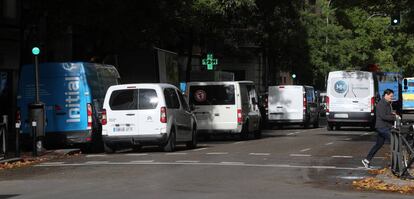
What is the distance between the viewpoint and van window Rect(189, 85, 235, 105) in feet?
80.9

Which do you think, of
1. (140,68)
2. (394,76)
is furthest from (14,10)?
(394,76)

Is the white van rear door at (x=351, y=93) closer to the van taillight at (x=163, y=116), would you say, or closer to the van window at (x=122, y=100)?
the van taillight at (x=163, y=116)

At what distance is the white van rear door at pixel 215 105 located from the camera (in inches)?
970

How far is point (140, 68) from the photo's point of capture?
25.7 m

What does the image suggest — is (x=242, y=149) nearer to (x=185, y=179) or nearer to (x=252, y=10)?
(x=185, y=179)

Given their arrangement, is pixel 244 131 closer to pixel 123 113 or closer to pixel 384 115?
pixel 123 113

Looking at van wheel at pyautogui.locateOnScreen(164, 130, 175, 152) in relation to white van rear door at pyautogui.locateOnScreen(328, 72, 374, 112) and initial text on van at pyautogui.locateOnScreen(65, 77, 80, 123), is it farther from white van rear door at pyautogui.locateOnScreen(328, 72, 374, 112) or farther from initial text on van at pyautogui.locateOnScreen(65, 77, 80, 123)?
white van rear door at pyautogui.locateOnScreen(328, 72, 374, 112)

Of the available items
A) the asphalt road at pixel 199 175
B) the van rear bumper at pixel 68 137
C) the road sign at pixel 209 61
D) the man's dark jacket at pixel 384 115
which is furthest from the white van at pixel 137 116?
the road sign at pixel 209 61

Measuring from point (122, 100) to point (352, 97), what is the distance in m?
16.5

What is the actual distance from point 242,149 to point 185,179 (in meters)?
7.69

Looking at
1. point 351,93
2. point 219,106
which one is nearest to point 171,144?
point 219,106

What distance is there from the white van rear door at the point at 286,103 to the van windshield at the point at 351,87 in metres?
3.32

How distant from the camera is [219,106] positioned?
24.8m

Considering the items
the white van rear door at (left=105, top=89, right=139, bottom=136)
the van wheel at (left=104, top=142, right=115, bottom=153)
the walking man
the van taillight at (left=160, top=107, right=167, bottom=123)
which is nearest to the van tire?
the van taillight at (left=160, top=107, right=167, bottom=123)
